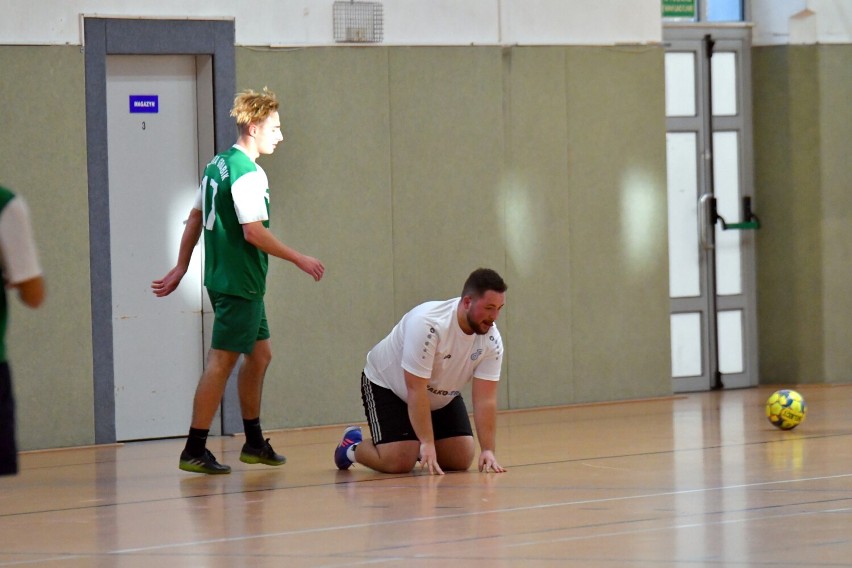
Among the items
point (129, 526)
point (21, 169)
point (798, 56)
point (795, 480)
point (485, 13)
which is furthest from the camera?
point (798, 56)

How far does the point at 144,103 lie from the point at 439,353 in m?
2.81

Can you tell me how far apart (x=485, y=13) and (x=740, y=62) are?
2.25 meters

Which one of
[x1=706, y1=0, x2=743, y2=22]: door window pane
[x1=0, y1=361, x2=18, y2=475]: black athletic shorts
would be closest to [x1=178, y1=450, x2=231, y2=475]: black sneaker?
[x1=0, y1=361, x2=18, y2=475]: black athletic shorts

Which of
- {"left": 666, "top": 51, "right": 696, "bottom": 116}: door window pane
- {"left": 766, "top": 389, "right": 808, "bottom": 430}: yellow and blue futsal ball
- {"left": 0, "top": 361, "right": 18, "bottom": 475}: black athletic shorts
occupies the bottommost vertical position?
{"left": 766, "top": 389, "right": 808, "bottom": 430}: yellow and blue futsal ball

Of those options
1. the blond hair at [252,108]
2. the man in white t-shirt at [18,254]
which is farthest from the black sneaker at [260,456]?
the man in white t-shirt at [18,254]

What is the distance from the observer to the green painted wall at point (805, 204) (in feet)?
32.3

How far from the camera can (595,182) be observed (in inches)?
357

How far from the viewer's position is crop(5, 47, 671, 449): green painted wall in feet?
25.0

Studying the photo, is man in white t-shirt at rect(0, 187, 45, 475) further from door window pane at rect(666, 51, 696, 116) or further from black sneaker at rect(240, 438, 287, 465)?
door window pane at rect(666, 51, 696, 116)

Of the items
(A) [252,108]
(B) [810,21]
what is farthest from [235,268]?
(B) [810,21]

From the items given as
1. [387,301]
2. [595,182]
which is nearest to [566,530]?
[387,301]

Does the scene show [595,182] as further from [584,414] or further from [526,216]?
[584,414]

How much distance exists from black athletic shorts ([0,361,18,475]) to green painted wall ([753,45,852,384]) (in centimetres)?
731

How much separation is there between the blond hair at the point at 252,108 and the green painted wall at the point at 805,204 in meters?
4.69
